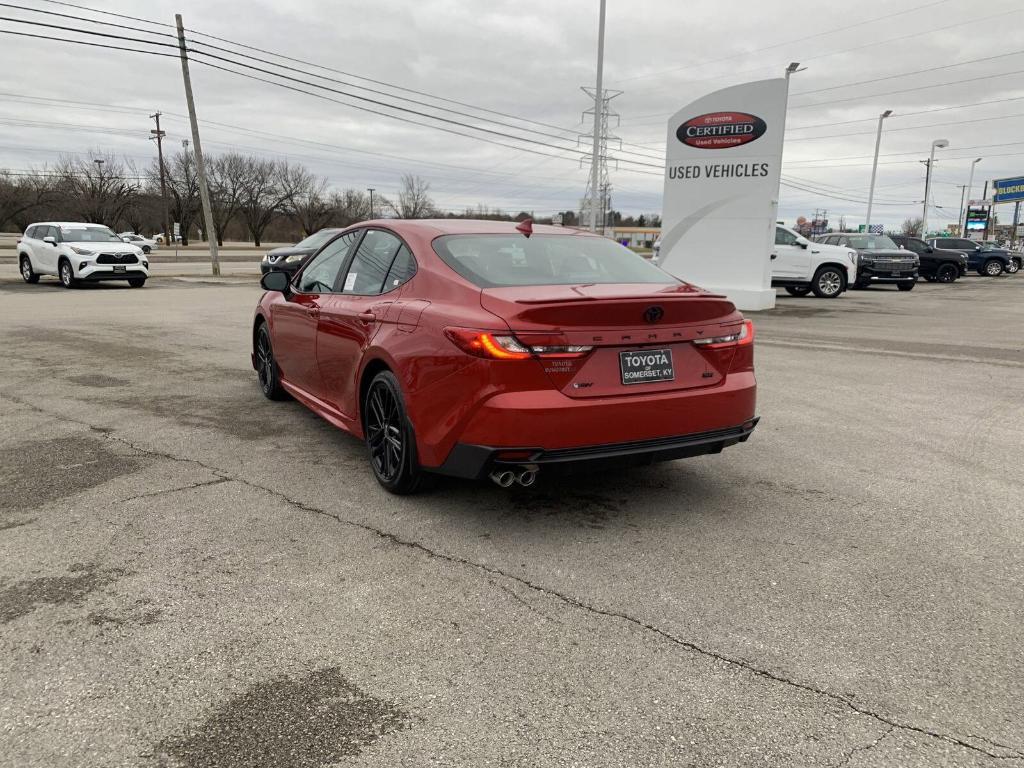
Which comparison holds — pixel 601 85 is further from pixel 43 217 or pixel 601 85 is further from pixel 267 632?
pixel 43 217

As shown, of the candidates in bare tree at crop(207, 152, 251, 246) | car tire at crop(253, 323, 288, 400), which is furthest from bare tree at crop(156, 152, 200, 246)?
car tire at crop(253, 323, 288, 400)

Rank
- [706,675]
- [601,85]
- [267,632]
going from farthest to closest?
[601,85], [267,632], [706,675]

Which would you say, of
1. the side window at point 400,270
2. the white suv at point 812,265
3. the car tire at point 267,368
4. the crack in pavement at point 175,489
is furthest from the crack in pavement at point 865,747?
the white suv at point 812,265

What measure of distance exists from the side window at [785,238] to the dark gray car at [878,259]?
3.78 m

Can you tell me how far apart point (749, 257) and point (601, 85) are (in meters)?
16.4

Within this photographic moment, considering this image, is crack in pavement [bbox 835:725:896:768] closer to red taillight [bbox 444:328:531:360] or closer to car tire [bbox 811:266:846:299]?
red taillight [bbox 444:328:531:360]

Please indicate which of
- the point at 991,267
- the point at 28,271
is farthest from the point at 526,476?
the point at 991,267

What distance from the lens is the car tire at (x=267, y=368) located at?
662cm

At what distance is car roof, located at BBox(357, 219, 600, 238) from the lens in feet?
15.2

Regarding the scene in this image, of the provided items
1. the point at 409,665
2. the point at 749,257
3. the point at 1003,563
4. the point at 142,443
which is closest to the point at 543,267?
the point at 409,665

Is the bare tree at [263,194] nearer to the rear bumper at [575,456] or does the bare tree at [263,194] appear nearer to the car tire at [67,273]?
the car tire at [67,273]

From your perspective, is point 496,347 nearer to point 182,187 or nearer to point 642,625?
point 642,625

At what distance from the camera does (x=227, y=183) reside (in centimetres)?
8900

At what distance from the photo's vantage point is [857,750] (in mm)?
2230
